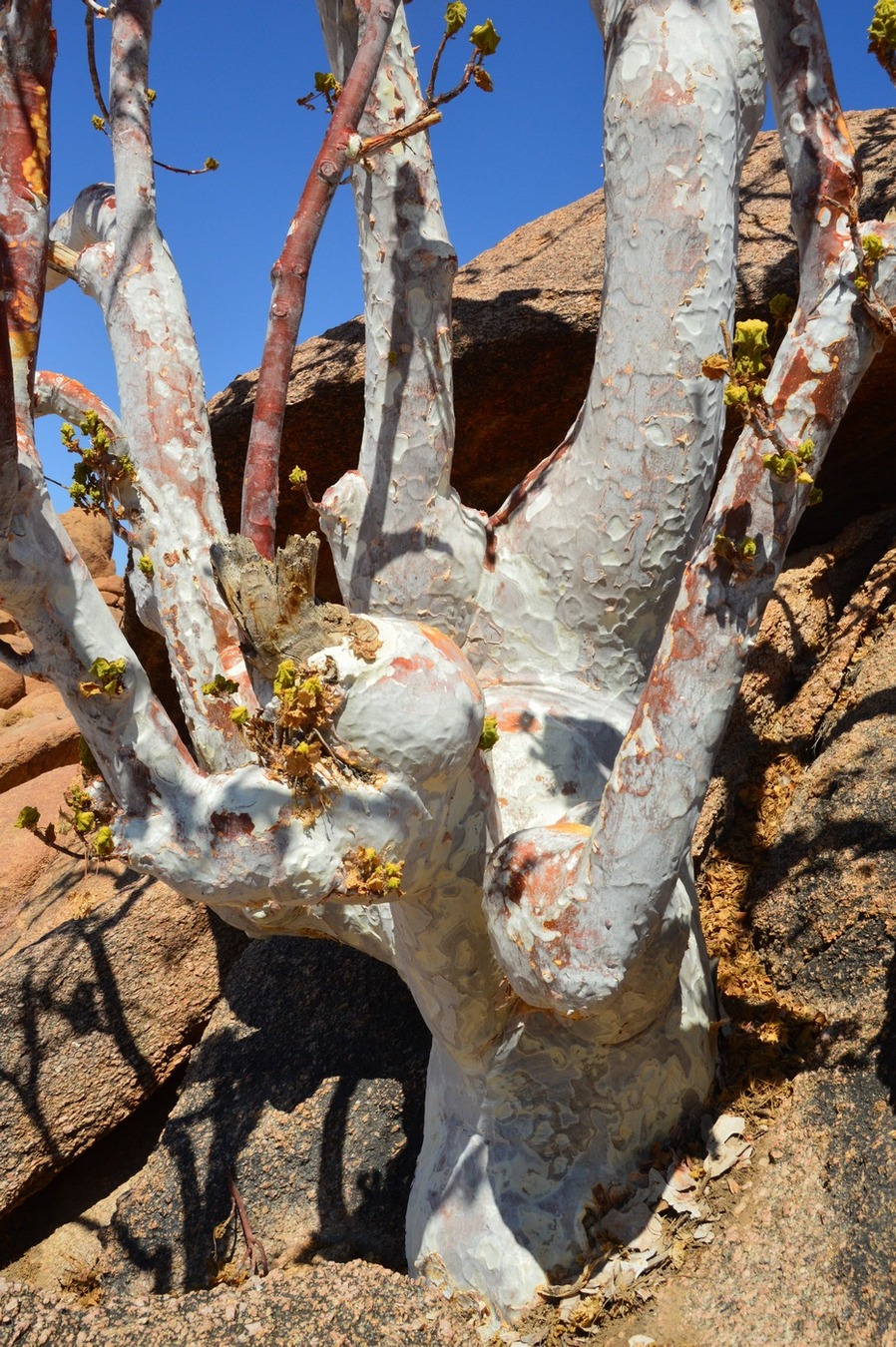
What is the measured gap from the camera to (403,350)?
2893mm

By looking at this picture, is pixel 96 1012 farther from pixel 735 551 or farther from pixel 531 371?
pixel 735 551

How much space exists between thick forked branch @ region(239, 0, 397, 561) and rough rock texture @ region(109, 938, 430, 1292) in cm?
221

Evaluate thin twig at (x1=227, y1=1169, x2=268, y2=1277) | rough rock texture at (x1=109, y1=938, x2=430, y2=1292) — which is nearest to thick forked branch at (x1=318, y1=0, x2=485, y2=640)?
rough rock texture at (x1=109, y1=938, x2=430, y2=1292)

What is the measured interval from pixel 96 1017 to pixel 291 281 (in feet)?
10.1

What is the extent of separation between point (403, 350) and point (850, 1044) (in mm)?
2213

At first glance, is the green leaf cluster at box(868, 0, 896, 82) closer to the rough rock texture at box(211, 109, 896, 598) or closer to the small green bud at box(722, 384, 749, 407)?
the small green bud at box(722, 384, 749, 407)

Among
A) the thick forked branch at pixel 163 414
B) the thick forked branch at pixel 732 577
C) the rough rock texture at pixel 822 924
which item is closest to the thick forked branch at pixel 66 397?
the thick forked branch at pixel 163 414

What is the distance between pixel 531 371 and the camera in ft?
Result: 14.2

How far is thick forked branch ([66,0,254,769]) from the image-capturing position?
2762 millimetres

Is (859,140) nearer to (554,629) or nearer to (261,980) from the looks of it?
(554,629)

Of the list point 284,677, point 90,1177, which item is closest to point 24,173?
point 284,677

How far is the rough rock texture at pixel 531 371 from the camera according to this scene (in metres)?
4.19

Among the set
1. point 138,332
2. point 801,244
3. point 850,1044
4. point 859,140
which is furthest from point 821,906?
point 859,140

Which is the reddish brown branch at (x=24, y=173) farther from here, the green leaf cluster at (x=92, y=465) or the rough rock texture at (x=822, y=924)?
the rough rock texture at (x=822, y=924)
